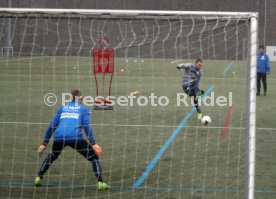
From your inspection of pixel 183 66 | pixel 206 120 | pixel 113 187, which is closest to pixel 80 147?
pixel 113 187

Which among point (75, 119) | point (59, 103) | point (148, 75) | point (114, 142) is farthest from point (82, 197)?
point (148, 75)

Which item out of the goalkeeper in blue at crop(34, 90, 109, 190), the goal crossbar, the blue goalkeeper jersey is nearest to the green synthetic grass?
the goalkeeper in blue at crop(34, 90, 109, 190)

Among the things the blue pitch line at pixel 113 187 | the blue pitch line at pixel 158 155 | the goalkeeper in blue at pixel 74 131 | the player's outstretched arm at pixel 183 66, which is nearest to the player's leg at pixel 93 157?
the goalkeeper in blue at pixel 74 131

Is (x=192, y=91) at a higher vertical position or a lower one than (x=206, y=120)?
higher

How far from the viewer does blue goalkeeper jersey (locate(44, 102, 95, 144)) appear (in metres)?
8.34

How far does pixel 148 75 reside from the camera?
31.6 meters

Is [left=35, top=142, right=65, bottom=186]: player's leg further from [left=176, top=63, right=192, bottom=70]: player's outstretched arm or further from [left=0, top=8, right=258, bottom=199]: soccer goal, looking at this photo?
[left=176, top=63, right=192, bottom=70]: player's outstretched arm

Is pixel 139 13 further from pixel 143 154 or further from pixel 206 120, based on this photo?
pixel 206 120

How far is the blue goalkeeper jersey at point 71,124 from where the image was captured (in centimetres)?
834

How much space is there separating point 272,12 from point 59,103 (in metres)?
31.5

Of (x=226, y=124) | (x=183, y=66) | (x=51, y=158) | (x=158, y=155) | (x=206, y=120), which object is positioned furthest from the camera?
(x=183, y=66)

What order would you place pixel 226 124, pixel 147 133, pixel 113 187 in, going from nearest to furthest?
1. pixel 113 187
2. pixel 147 133
3. pixel 226 124

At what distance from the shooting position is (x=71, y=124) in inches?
329

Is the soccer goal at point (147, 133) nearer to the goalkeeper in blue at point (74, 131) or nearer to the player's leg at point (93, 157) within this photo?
the player's leg at point (93, 157)
